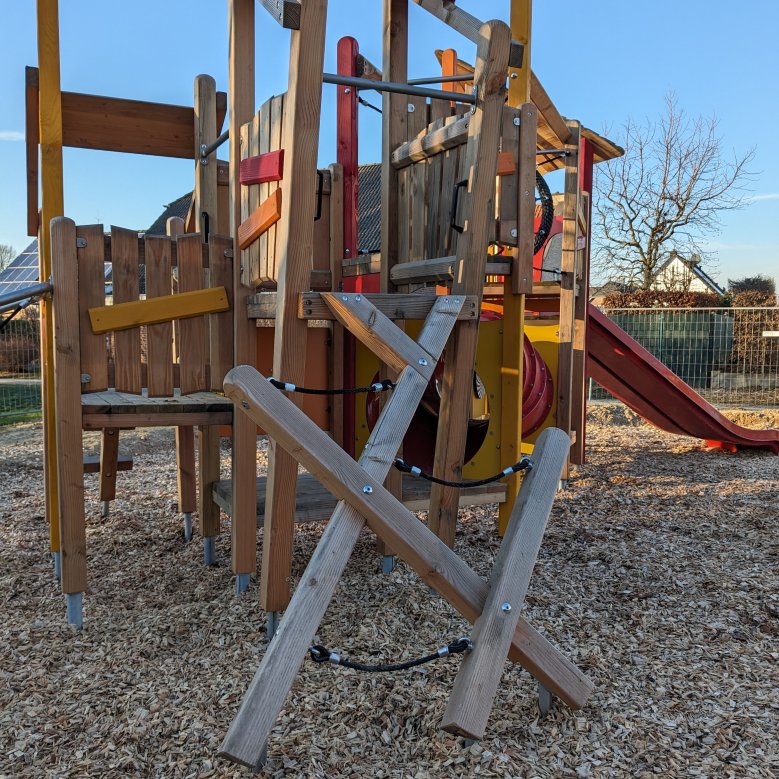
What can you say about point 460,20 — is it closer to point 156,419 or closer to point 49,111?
point 49,111

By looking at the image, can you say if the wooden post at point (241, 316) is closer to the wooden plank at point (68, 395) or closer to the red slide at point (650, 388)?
the wooden plank at point (68, 395)

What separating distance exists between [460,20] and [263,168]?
1.18 meters

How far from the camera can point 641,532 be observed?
14.7ft

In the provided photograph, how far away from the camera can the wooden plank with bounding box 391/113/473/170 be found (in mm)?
3008

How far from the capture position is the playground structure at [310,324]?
2049mm

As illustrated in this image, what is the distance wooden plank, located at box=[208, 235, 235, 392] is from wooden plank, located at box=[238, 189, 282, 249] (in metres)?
0.10

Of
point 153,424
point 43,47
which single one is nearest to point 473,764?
point 153,424

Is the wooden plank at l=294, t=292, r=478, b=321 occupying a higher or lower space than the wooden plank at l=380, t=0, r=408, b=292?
lower

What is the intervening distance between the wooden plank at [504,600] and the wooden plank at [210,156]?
2.38 metres

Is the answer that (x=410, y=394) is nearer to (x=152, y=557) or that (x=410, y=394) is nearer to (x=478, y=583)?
(x=478, y=583)

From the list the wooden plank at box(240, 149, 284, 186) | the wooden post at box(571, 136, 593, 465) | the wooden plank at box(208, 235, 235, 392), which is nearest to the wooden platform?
the wooden plank at box(208, 235, 235, 392)

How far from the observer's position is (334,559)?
77.5 inches

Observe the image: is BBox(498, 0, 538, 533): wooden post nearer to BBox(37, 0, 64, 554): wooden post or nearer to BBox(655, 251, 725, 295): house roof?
BBox(37, 0, 64, 554): wooden post

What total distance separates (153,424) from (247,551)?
2.27 feet
